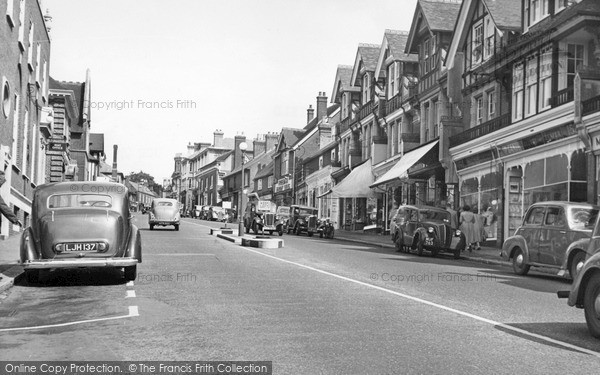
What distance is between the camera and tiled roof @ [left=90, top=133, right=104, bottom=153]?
7756 cm

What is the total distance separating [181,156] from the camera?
16262 centimetres

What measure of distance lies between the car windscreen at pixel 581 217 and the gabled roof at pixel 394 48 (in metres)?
25.7

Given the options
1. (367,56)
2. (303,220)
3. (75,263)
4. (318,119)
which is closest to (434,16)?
(367,56)

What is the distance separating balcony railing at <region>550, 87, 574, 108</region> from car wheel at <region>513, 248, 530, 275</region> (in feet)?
24.2

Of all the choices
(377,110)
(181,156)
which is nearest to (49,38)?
(377,110)

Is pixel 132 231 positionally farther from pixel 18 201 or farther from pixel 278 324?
pixel 18 201

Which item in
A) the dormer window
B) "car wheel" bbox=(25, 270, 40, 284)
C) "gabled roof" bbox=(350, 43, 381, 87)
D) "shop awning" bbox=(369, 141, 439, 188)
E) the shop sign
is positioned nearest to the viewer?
"car wheel" bbox=(25, 270, 40, 284)

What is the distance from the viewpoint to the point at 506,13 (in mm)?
28141

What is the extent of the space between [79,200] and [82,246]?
1.26 meters

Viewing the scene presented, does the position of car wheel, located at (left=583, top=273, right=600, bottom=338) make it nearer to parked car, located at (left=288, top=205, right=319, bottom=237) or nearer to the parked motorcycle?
the parked motorcycle

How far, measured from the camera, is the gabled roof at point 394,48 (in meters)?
40.0

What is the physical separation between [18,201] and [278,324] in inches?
725

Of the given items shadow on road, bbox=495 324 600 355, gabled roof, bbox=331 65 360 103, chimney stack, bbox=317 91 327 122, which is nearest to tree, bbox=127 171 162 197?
chimney stack, bbox=317 91 327 122

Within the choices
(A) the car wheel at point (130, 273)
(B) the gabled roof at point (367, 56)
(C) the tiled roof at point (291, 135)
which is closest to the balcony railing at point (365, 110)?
(B) the gabled roof at point (367, 56)
